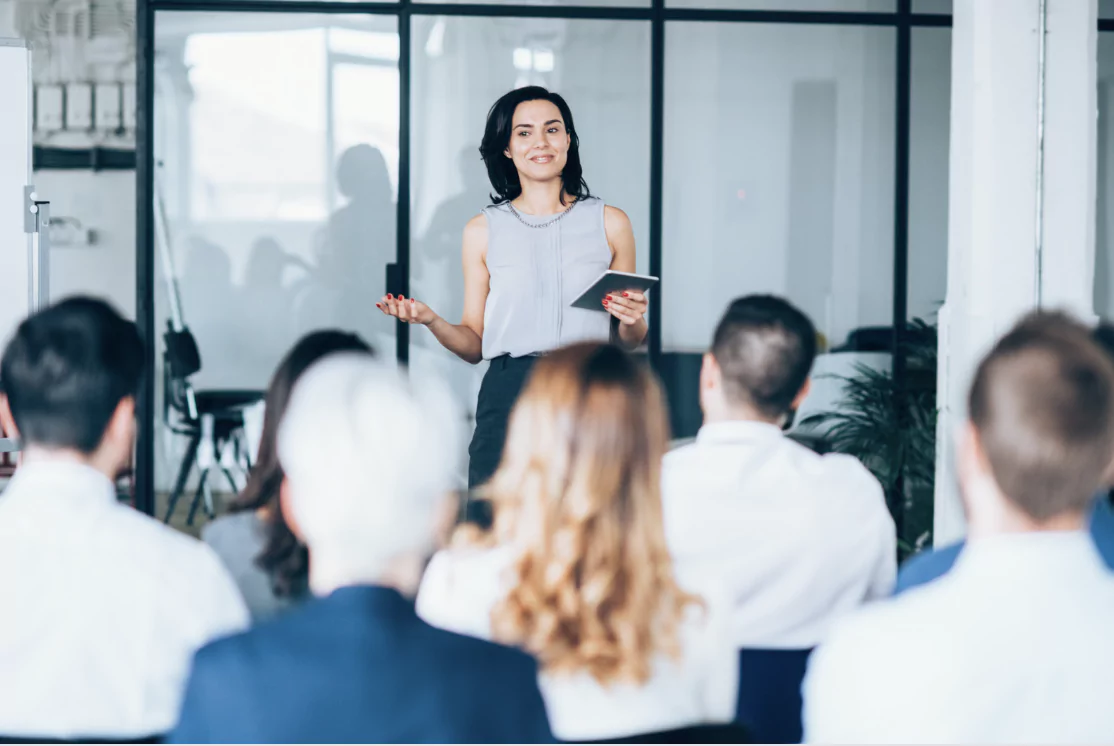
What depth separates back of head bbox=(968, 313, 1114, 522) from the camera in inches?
53.1

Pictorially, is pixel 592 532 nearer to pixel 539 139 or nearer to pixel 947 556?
→ pixel 947 556

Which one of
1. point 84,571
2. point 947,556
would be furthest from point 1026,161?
point 84,571

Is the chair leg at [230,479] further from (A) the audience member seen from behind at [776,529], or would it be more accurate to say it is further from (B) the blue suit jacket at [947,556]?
(B) the blue suit jacket at [947,556]

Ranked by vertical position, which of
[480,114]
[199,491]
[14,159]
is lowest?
[199,491]

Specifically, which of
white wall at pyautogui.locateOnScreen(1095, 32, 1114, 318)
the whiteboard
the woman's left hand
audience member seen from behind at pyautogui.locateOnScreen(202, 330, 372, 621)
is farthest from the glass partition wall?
audience member seen from behind at pyautogui.locateOnScreen(202, 330, 372, 621)

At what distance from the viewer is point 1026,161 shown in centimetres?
416

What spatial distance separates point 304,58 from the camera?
530 cm

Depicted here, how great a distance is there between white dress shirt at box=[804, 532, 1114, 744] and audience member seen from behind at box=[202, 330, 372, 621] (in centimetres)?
101

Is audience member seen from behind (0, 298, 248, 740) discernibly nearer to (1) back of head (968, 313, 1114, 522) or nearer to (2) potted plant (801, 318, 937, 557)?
(1) back of head (968, 313, 1114, 522)

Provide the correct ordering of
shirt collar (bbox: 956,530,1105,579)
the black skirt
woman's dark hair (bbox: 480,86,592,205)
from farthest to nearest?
woman's dark hair (bbox: 480,86,592,205), the black skirt, shirt collar (bbox: 956,530,1105,579)

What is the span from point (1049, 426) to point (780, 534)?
0.65 metres

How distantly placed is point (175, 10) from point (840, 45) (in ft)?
9.81

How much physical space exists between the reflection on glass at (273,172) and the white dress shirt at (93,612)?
3.75m

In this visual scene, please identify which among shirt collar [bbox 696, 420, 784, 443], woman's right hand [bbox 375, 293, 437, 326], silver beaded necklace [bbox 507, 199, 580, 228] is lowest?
shirt collar [bbox 696, 420, 784, 443]
